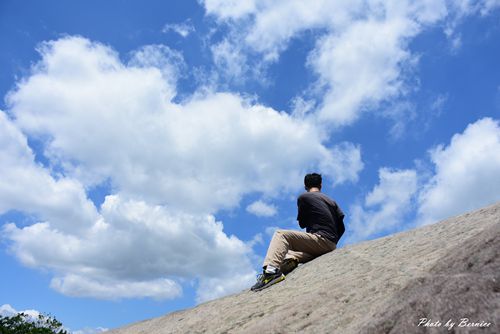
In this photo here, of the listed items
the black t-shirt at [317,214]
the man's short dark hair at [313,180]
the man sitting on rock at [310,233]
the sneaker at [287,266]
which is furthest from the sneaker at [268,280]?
the man's short dark hair at [313,180]

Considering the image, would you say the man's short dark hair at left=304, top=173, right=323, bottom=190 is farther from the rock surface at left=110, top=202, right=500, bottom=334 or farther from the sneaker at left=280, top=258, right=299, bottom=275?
the sneaker at left=280, top=258, right=299, bottom=275

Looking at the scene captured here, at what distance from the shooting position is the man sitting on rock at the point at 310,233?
32.4ft

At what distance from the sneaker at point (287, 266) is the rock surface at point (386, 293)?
0.22 metres

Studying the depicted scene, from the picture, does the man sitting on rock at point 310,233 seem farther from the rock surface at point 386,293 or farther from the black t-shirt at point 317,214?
the rock surface at point 386,293

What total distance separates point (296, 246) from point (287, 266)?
1.80 feet

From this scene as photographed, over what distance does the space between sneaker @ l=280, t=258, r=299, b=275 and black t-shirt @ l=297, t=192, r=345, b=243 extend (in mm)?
976

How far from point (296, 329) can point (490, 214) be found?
4978mm

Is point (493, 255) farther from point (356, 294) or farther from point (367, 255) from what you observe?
point (367, 255)

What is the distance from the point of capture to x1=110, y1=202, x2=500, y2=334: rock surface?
4500mm

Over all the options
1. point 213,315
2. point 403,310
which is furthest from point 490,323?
point 213,315

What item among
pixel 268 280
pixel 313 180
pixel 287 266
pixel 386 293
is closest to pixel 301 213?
pixel 313 180

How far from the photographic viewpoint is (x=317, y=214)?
1055cm

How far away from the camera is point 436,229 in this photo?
9.26 meters

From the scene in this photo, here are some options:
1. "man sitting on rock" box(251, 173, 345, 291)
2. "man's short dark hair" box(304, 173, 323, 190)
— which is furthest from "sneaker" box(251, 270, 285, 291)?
"man's short dark hair" box(304, 173, 323, 190)
